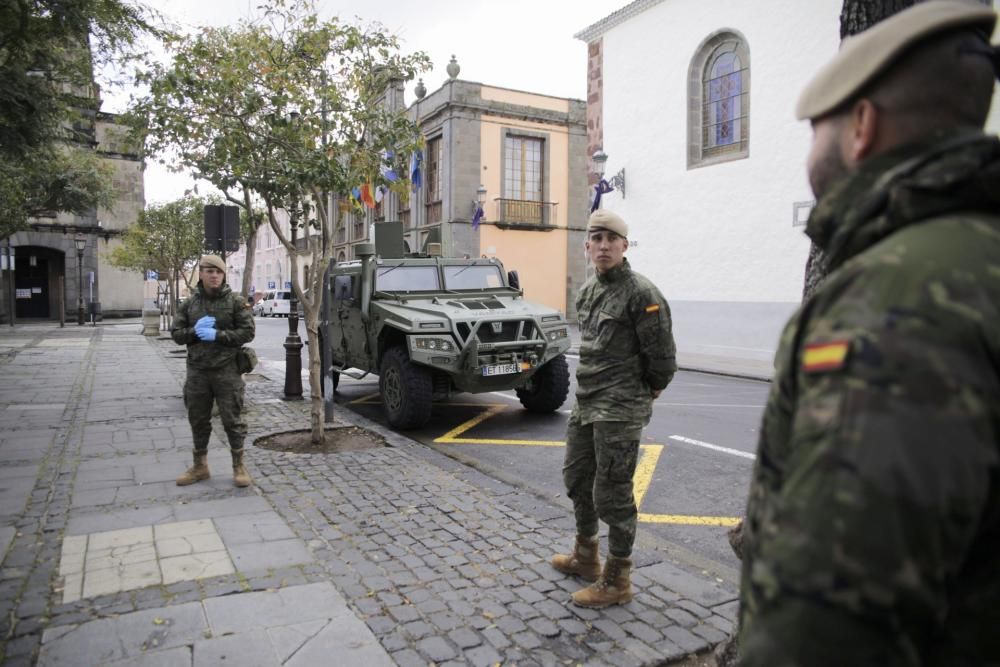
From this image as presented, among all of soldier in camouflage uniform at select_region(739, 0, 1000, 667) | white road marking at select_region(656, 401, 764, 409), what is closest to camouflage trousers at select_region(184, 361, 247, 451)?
soldier in camouflage uniform at select_region(739, 0, 1000, 667)

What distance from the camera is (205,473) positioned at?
5.76m

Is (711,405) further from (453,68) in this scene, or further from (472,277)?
A: (453,68)

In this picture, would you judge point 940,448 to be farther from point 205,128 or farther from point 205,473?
point 205,128

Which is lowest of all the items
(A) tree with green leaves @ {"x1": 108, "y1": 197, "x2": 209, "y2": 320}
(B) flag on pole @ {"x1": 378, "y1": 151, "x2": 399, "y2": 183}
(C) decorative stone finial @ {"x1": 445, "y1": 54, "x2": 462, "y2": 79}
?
(B) flag on pole @ {"x1": 378, "y1": 151, "x2": 399, "y2": 183}

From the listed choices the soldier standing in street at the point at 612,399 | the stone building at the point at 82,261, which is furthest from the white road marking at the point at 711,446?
the stone building at the point at 82,261

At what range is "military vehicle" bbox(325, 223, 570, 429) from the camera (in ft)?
24.9

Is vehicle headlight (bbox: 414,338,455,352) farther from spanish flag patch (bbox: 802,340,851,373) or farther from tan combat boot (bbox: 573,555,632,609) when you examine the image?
spanish flag patch (bbox: 802,340,851,373)

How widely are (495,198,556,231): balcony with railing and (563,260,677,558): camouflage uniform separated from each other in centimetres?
2550

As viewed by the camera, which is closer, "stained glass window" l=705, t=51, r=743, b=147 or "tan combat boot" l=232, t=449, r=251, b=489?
"tan combat boot" l=232, t=449, r=251, b=489

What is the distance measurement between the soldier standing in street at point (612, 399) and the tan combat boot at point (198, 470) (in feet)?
11.0

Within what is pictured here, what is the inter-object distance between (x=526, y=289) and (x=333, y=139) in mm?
22347

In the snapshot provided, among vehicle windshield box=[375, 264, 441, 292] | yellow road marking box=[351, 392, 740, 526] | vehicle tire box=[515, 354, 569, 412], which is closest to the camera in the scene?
yellow road marking box=[351, 392, 740, 526]

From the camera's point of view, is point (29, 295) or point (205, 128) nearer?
point (205, 128)

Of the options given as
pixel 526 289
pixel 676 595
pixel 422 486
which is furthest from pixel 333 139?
pixel 526 289
